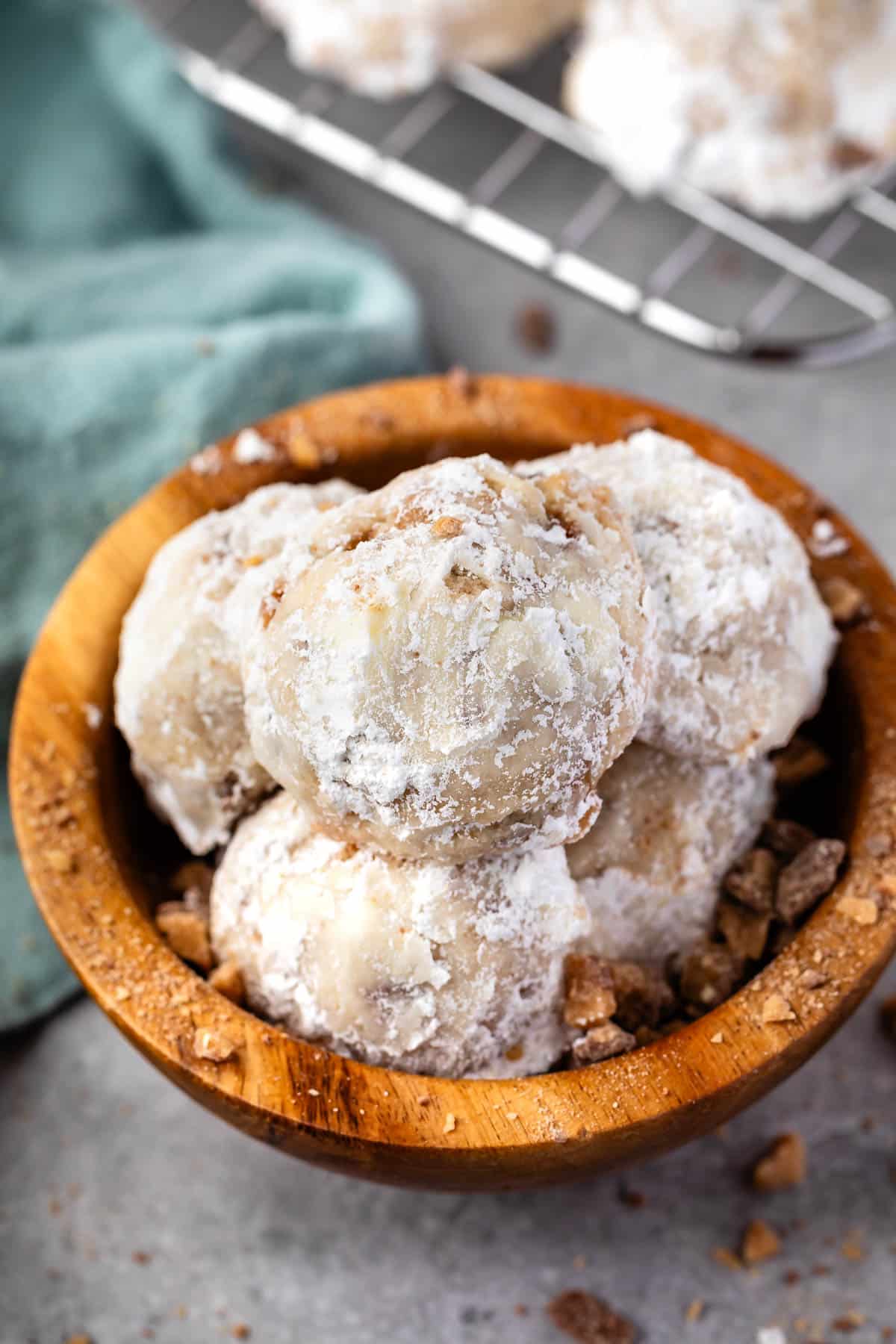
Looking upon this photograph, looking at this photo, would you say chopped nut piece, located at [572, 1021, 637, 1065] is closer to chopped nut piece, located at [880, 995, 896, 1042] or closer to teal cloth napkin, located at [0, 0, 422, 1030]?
chopped nut piece, located at [880, 995, 896, 1042]

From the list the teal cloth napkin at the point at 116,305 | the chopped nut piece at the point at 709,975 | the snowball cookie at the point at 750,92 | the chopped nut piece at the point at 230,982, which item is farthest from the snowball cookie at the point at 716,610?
the snowball cookie at the point at 750,92

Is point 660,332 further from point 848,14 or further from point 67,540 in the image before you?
point 67,540

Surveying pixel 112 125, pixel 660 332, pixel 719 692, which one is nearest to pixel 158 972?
pixel 719 692

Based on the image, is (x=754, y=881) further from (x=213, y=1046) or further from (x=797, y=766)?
(x=213, y=1046)

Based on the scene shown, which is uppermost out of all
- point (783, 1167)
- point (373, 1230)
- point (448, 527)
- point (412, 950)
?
point (448, 527)

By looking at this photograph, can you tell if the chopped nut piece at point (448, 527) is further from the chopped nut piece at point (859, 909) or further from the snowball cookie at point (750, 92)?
the snowball cookie at point (750, 92)

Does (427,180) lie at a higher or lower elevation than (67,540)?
higher

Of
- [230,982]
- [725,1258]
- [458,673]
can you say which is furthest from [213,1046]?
[725,1258]

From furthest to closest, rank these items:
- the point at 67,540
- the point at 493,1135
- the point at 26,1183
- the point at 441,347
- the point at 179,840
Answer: the point at 441,347
the point at 67,540
the point at 26,1183
the point at 179,840
the point at 493,1135
